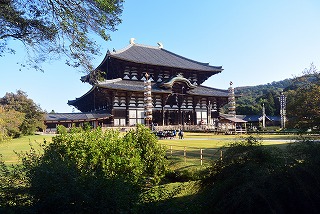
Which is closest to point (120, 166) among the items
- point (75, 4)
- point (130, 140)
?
point (130, 140)

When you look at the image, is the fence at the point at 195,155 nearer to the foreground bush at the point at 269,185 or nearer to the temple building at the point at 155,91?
the foreground bush at the point at 269,185

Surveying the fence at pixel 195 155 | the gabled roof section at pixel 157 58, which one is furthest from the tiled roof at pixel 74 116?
the fence at pixel 195 155

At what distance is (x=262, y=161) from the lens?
536 centimetres

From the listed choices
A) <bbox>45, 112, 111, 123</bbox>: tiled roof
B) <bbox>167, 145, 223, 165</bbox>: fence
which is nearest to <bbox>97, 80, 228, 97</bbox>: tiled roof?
<bbox>45, 112, 111, 123</bbox>: tiled roof

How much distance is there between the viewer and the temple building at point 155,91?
1412 inches

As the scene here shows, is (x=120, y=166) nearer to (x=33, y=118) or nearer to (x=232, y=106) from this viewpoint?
(x=33, y=118)

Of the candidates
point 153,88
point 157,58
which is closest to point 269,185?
point 153,88

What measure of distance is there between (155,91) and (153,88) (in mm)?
1823

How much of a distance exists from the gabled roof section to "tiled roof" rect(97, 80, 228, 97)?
10.2 ft

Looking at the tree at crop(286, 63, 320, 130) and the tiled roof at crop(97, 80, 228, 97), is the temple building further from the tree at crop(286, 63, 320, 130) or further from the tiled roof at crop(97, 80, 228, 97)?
the tree at crop(286, 63, 320, 130)

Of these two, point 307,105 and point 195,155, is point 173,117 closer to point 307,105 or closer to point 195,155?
point 195,155

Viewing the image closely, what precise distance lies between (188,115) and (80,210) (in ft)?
124

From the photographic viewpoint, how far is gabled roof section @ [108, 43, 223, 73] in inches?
1515

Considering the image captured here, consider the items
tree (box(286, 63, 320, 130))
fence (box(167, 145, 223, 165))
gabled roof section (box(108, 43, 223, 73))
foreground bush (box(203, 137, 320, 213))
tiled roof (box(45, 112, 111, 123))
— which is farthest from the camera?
gabled roof section (box(108, 43, 223, 73))
